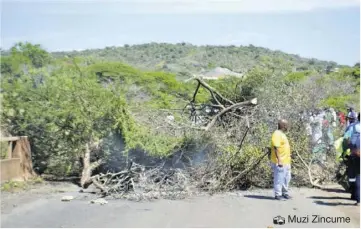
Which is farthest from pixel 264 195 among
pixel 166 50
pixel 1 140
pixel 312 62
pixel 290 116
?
pixel 166 50

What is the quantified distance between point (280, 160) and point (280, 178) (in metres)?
0.34

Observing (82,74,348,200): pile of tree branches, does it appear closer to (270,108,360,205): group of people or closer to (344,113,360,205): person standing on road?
(270,108,360,205): group of people

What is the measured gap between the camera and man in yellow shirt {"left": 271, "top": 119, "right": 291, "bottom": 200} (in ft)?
35.4

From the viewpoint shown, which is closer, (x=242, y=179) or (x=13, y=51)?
(x=242, y=179)

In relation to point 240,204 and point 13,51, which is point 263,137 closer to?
point 240,204

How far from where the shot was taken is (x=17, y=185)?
12.1m

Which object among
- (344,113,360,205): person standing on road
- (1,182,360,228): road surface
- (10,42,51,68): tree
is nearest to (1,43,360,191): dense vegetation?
(1,182,360,228): road surface

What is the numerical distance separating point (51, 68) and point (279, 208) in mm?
6503

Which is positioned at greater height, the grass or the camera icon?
the camera icon

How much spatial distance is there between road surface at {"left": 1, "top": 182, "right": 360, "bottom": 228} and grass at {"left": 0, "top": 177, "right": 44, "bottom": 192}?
311 mm

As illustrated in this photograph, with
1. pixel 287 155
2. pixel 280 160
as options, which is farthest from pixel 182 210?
pixel 287 155

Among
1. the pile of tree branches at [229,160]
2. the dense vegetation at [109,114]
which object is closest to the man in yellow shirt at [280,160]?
the pile of tree branches at [229,160]

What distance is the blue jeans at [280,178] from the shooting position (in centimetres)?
1082

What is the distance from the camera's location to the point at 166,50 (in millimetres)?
67375
